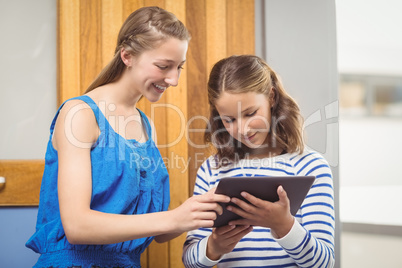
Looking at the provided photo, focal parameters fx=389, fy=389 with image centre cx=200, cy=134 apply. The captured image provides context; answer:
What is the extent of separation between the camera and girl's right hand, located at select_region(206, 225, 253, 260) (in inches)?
38.7

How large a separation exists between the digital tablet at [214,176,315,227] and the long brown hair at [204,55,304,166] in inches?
11.0

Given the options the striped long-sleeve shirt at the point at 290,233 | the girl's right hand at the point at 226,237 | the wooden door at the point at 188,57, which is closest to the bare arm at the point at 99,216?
the girl's right hand at the point at 226,237

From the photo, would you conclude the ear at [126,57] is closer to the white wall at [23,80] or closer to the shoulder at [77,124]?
the shoulder at [77,124]

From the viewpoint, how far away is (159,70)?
109cm

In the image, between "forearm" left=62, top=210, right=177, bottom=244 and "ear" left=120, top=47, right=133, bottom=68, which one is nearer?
"forearm" left=62, top=210, right=177, bottom=244

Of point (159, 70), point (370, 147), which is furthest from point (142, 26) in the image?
point (370, 147)

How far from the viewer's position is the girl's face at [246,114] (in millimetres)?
1097

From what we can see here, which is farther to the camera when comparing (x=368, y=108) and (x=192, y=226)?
(x=368, y=108)

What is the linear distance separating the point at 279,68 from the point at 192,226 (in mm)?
897

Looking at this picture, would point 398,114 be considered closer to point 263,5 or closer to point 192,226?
point 263,5

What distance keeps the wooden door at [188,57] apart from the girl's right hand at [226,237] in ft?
1.58

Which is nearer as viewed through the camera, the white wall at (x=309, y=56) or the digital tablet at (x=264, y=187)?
the digital tablet at (x=264, y=187)

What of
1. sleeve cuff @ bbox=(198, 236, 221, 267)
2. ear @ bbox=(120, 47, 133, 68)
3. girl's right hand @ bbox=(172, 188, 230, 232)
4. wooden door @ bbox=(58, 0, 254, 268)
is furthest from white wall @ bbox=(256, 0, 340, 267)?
girl's right hand @ bbox=(172, 188, 230, 232)

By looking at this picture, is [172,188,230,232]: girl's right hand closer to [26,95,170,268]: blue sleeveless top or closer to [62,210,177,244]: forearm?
[62,210,177,244]: forearm
